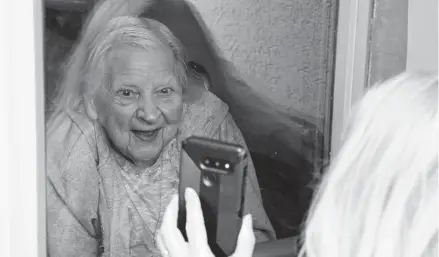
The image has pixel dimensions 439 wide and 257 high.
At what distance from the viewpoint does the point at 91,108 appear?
2.84 feet

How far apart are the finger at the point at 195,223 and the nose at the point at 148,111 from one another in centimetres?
13

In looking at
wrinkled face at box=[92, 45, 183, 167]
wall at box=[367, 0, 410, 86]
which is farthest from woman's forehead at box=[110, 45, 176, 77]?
wall at box=[367, 0, 410, 86]

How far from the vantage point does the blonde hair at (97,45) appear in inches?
33.3

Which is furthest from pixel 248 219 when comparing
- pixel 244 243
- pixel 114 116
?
pixel 114 116

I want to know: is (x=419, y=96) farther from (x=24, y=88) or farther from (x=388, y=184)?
(x=24, y=88)

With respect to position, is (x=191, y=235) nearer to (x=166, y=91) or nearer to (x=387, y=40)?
(x=166, y=91)

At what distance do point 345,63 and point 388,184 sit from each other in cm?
34

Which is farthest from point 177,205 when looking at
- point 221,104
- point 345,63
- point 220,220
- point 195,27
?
point 345,63

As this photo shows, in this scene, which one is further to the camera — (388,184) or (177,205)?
(177,205)

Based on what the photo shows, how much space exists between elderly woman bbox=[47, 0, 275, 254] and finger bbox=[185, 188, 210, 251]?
0.04 metres

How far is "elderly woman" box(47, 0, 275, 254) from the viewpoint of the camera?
857 mm

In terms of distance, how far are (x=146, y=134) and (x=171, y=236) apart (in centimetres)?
17

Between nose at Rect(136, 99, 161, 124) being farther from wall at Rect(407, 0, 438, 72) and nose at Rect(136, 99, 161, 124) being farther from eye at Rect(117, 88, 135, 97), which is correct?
wall at Rect(407, 0, 438, 72)

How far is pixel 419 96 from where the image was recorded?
0.72 meters
